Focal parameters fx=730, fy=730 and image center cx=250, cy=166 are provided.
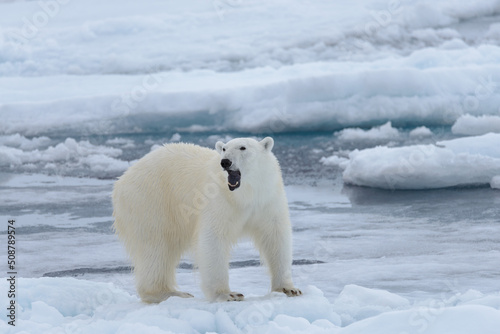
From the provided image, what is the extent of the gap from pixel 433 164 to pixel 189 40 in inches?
386

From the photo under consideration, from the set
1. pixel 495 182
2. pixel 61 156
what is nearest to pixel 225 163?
pixel 495 182

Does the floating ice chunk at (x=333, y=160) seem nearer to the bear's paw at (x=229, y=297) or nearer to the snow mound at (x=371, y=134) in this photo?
the snow mound at (x=371, y=134)

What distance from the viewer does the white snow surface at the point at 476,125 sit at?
368 inches

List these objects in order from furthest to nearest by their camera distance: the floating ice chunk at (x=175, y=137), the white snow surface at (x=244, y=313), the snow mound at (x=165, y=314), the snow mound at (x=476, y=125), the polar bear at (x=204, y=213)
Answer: the floating ice chunk at (x=175, y=137) → the snow mound at (x=476, y=125) → the polar bear at (x=204, y=213) → the snow mound at (x=165, y=314) → the white snow surface at (x=244, y=313)

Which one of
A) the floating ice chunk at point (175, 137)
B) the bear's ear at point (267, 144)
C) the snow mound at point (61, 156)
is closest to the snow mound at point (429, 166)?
the snow mound at point (61, 156)

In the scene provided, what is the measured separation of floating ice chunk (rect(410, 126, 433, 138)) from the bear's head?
6470mm

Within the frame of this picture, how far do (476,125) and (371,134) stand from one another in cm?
Result: 133

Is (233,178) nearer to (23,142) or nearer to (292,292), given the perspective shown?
(292,292)

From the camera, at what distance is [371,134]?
9664 mm

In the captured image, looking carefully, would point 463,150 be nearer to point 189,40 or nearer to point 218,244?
point 218,244

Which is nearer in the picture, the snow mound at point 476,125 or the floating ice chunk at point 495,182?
the floating ice chunk at point 495,182

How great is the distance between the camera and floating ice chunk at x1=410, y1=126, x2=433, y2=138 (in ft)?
31.2

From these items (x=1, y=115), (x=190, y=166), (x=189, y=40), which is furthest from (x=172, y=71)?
(x=190, y=166)

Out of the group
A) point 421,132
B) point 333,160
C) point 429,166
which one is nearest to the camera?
point 429,166
